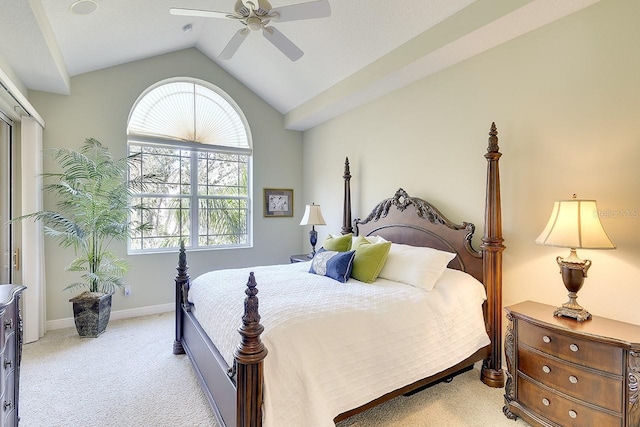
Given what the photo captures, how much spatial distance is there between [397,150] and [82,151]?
3.78 metres

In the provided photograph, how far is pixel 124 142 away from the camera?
4.13 metres

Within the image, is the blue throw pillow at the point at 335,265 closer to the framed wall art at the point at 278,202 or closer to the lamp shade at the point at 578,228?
the lamp shade at the point at 578,228

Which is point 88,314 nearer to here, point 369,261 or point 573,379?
point 369,261

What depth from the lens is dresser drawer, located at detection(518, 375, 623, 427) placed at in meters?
1.71

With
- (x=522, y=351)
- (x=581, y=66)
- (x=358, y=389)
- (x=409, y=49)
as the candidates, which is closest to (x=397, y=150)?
(x=409, y=49)

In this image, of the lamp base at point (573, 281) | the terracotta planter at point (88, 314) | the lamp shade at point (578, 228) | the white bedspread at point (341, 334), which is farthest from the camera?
the terracotta planter at point (88, 314)

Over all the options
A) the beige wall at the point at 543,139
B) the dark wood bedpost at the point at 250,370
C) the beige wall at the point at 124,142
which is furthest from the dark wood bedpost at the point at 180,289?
the beige wall at the point at 543,139

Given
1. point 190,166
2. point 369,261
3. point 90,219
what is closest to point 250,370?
point 369,261

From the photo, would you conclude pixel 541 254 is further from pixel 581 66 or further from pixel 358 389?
pixel 358 389

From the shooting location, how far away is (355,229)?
4.14m

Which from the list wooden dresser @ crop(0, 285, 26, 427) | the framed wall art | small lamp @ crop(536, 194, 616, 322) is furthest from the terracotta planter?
small lamp @ crop(536, 194, 616, 322)

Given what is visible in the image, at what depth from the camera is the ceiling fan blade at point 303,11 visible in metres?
2.14

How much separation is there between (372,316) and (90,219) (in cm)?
329

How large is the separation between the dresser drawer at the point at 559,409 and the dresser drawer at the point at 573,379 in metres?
0.05
